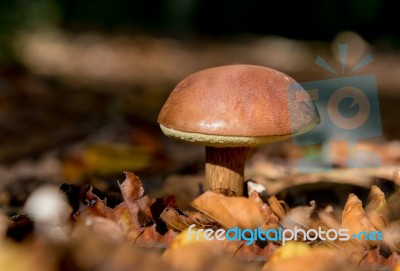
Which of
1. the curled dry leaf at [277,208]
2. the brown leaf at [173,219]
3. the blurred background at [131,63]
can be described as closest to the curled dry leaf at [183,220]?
the brown leaf at [173,219]

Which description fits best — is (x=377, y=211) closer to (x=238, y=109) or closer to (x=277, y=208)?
(x=277, y=208)

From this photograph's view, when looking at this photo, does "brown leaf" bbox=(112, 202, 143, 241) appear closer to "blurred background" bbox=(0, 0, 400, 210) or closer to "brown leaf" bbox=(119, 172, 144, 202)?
"brown leaf" bbox=(119, 172, 144, 202)

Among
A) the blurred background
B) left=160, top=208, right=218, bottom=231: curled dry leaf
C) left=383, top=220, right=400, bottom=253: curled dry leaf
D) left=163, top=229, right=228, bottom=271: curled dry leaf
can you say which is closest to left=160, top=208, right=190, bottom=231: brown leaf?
left=160, top=208, right=218, bottom=231: curled dry leaf

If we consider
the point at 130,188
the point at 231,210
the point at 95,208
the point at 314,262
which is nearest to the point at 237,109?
the point at 231,210

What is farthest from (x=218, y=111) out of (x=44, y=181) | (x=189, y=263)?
(x=44, y=181)

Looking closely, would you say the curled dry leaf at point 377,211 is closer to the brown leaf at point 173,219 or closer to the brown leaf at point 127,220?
the brown leaf at point 173,219

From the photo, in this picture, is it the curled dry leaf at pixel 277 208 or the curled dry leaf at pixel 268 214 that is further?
the curled dry leaf at pixel 277 208
